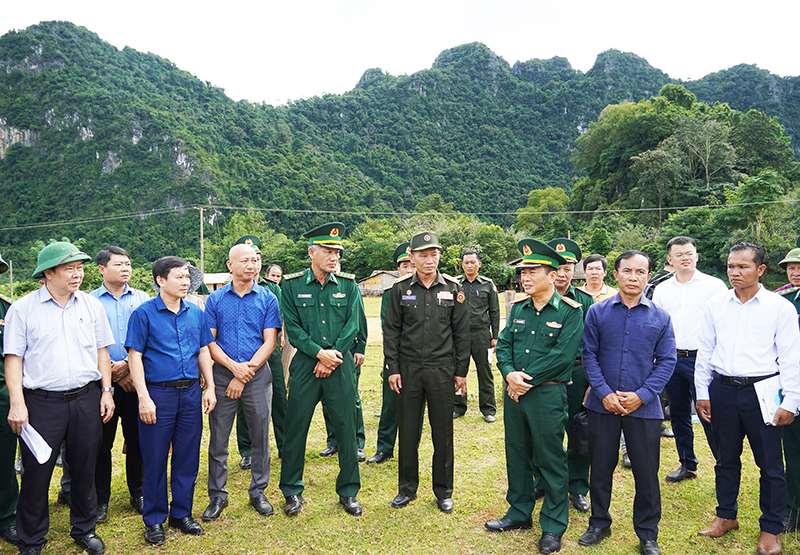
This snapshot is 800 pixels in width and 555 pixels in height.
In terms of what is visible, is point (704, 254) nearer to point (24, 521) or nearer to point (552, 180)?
point (24, 521)

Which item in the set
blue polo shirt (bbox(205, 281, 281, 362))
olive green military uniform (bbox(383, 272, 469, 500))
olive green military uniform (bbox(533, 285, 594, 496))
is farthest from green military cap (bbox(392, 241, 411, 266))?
olive green military uniform (bbox(533, 285, 594, 496))

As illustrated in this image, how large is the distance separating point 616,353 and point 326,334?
239cm

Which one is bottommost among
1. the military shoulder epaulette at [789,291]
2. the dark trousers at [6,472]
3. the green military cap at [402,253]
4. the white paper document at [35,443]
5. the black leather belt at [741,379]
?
the dark trousers at [6,472]

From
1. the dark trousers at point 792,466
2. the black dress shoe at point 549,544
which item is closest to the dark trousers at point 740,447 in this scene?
the dark trousers at point 792,466

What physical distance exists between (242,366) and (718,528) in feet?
13.2

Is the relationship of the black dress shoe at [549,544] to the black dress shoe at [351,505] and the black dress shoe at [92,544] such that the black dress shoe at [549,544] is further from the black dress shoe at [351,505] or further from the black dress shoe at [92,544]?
the black dress shoe at [92,544]

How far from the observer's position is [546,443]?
3.55m

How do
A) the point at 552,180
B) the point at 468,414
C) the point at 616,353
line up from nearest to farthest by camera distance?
the point at 616,353
the point at 468,414
the point at 552,180

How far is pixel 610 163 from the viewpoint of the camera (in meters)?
51.7

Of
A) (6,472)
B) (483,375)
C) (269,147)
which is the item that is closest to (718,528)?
(483,375)

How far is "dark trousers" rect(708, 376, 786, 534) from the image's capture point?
3430mm

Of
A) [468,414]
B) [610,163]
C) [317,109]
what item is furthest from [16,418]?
[317,109]

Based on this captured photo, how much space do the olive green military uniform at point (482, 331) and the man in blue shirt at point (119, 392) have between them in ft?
13.8

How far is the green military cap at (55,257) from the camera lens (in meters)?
3.36
